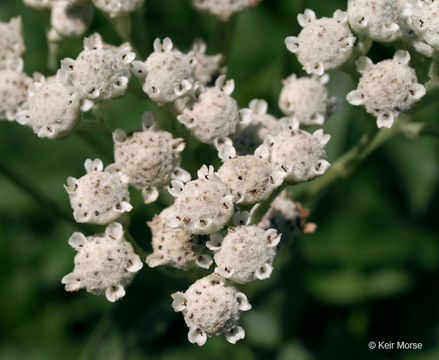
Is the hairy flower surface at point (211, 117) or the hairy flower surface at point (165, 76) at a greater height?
the hairy flower surface at point (165, 76)

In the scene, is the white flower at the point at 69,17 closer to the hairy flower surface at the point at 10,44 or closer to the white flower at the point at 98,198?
the hairy flower surface at the point at 10,44

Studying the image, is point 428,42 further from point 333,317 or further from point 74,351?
point 74,351

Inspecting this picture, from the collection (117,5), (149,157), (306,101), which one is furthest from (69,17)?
(306,101)

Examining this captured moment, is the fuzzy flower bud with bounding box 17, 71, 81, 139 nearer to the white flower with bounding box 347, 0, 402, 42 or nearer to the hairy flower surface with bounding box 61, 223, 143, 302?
the hairy flower surface with bounding box 61, 223, 143, 302

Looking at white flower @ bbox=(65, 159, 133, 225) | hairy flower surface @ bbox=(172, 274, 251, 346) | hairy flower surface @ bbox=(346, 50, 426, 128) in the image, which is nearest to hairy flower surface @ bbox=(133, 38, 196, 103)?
white flower @ bbox=(65, 159, 133, 225)

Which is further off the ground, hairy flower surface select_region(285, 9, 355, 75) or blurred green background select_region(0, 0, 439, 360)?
hairy flower surface select_region(285, 9, 355, 75)

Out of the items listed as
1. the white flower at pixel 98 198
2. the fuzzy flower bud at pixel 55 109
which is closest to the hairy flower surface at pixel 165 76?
the fuzzy flower bud at pixel 55 109

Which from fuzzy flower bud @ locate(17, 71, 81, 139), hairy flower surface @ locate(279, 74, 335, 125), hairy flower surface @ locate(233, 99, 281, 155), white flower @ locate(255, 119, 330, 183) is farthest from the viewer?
hairy flower surface @ locate(279, 74, 335, 125)

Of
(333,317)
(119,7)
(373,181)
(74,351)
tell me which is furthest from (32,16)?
(333,317)
